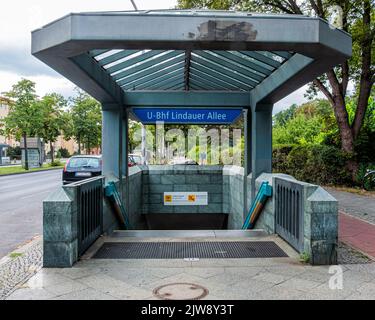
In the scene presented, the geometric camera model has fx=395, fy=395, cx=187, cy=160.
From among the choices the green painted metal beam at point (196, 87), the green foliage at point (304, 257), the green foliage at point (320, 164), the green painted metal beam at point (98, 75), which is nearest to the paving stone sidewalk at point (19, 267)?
the green painted metal beam at point (98, 75)

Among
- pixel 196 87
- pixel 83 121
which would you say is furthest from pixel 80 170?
pixel 83 121

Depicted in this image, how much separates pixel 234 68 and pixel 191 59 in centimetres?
82

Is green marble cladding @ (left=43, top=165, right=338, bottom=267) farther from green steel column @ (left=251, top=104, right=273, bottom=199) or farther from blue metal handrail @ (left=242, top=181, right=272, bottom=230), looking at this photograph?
green steel column @ (left=251, top=104, right=273, bottom=199)

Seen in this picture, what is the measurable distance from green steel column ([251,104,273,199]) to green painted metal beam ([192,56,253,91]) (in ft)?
1.92

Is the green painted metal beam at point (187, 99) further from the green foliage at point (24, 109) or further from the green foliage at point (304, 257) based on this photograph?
the green foliage at point (24, 109)

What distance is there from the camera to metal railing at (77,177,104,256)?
525 centimetres

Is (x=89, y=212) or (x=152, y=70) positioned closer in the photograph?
(x=89, y=212)

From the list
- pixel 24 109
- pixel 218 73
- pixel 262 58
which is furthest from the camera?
pixel 24 109

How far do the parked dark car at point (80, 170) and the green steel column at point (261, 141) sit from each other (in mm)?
7793

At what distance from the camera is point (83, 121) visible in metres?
44.8

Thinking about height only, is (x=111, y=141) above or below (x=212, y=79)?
below

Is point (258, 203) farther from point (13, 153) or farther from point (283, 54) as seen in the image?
point (13, 153)

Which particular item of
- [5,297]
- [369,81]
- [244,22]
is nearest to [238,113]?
[244,22]

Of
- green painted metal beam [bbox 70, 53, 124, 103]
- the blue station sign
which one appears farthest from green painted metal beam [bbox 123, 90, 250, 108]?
green painted metal beam [bbox 70, 53, 124, 103]
